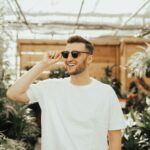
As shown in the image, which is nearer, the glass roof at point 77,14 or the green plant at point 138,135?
the green plant at point 138,135

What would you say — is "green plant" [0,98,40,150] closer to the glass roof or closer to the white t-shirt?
the glass roof

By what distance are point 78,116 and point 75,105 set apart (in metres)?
0.06

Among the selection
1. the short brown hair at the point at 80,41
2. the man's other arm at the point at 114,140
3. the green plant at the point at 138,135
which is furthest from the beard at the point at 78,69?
the green plant at the point at 138,135

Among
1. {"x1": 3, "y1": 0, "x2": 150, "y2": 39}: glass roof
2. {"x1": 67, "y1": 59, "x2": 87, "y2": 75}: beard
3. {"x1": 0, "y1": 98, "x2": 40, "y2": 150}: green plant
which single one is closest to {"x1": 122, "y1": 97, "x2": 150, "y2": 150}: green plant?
{"x1": 0, "y1": 98, "x2": 40, "y2": 150}: green plant

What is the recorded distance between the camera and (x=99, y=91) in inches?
90.2

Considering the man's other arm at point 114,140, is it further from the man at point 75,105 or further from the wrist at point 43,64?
the wrist at point 43,64

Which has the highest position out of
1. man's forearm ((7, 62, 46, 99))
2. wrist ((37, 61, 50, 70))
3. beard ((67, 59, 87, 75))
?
wrist ((37, 61, 50, 70))

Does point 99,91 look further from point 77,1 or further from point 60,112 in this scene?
point 77,1

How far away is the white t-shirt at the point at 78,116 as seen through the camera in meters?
2.22

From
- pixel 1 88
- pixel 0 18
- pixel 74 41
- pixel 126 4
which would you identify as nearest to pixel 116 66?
pixel 126 4

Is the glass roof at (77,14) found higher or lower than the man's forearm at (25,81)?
higher

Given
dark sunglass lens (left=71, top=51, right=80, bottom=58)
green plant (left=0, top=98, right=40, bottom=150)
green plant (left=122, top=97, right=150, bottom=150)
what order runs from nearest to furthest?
dark sunglass lens (left=71, top=51, right=80, bottom=58) → green plant (left=122, top=97, right=150, bottom=150) → green plant (left=0, top=98, right=40, bottom=150)

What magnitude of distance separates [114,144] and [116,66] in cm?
1213

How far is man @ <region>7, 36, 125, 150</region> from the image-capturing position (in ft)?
7.29
